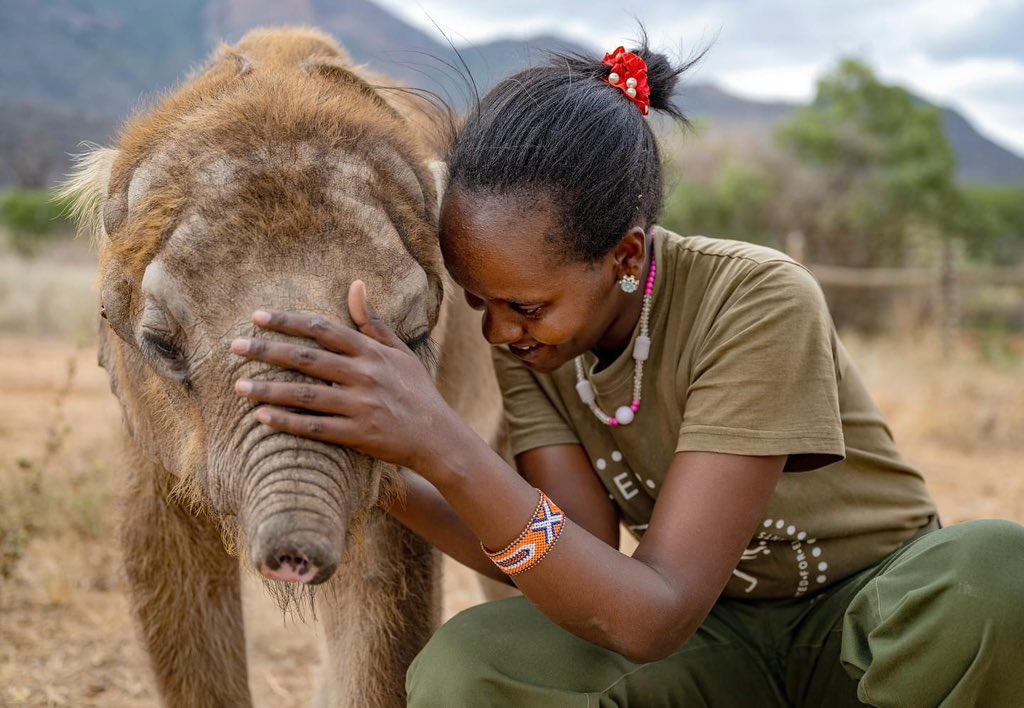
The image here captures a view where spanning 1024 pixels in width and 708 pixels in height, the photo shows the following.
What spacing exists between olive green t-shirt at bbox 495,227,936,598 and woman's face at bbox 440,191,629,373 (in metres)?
0.28

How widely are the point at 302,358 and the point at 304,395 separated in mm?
77

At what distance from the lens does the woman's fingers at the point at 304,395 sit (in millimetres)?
2107

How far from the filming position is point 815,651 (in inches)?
120

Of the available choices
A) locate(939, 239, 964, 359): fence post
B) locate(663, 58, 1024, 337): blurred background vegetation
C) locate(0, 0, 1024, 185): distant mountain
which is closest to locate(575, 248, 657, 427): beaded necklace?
locate(939, 239, 964, 359): fence post

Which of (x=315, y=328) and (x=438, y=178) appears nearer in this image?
(x=315, y=328)

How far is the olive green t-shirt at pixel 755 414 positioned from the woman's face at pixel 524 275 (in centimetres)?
28

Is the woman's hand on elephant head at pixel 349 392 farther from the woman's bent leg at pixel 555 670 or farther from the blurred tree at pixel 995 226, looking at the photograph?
the blurred tree at pixel 995 226

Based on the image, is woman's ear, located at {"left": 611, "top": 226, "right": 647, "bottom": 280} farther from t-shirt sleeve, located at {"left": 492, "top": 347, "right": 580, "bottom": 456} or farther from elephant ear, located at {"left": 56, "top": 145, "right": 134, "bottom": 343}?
elephant ear, located at {"left": 56, "top": 145, "right": 134, "bottom": 343}

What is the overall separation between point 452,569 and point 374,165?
4.78 meters

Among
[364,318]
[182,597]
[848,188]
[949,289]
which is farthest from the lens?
[848,188]

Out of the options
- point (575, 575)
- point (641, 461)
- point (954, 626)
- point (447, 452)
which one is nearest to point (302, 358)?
point (447, 452)

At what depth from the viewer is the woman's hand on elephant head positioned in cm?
211

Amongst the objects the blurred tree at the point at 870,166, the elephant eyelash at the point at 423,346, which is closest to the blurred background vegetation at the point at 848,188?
the blurred tree at the point at 870,166

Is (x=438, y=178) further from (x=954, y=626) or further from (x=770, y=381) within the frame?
(x=954, y=626)
